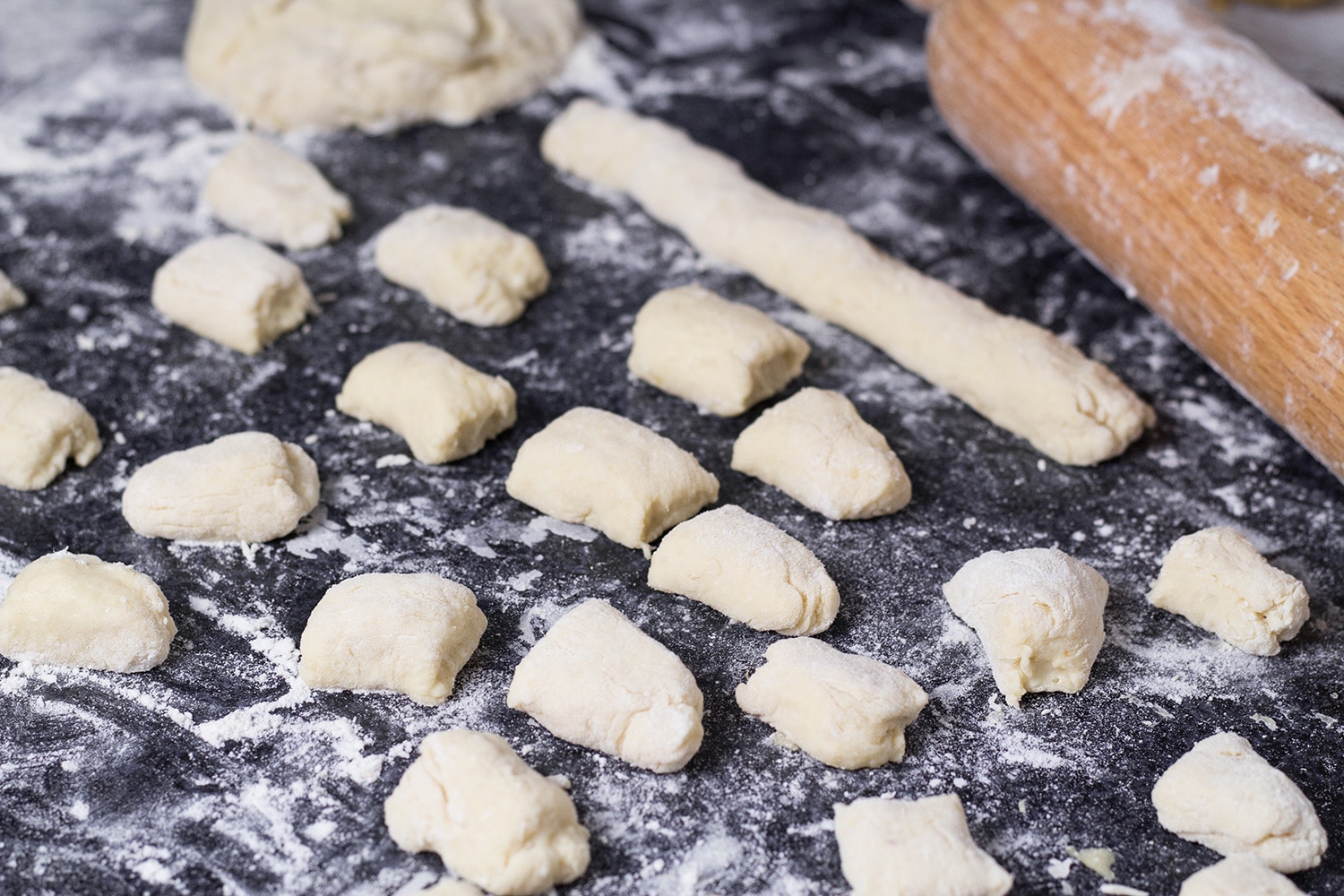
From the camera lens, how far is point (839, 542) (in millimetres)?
2238

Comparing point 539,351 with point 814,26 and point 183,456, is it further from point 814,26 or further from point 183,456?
point 814,26

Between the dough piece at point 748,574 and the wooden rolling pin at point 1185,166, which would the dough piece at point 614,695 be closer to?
the dough piece at point 748,574

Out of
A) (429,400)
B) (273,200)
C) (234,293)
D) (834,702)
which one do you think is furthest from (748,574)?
(273,200)

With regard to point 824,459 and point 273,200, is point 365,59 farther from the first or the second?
point 824,459

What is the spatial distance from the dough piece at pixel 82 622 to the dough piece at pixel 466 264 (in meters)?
0.93

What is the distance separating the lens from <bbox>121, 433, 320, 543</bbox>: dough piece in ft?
7.03

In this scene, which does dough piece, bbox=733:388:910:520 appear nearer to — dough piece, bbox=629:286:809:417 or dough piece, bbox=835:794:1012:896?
dough piece, bbox=629:286:809:417

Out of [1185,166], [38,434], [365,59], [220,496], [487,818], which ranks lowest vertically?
[38,434]

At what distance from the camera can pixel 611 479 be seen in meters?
2.16

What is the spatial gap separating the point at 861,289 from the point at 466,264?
0.83 meters

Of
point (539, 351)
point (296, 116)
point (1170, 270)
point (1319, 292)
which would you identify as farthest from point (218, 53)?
point (1319, 292)

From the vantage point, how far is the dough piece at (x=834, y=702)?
1.83 m

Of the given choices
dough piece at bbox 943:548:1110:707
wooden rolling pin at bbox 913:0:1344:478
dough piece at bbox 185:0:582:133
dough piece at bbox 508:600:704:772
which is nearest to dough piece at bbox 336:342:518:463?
dough piece at bbox 508:600:704:772

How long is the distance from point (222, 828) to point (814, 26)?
9.29 feet
